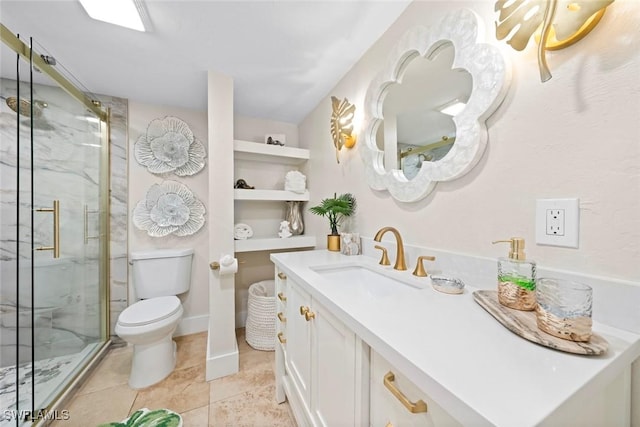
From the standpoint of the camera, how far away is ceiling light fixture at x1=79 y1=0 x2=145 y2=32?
1055 millimetres

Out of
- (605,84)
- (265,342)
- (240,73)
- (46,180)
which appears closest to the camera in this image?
(605,84)

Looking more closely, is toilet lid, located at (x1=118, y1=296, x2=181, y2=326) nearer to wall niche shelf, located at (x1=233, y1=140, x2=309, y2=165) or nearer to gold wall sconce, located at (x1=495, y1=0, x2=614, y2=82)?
wall niche shelf, located at (x1=233, y1=140, x2=309, y2=165)

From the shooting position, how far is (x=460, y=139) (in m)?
0.84

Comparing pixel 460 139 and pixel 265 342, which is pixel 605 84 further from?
pixel 265 342

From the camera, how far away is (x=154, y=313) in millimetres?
1517

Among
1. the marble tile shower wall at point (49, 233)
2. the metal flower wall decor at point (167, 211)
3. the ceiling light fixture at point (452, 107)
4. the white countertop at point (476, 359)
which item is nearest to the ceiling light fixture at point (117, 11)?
the marble tile shower wall at point (49, 233)

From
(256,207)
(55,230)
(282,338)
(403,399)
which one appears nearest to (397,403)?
(403,399)

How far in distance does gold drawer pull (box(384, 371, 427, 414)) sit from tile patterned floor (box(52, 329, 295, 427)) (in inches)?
42.3

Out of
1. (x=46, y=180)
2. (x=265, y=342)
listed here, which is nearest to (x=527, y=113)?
(x=265, y=342)

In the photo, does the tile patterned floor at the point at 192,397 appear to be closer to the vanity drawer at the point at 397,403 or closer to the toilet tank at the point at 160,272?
the toilet tank at the point at 160,272

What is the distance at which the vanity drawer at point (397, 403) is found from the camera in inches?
15.5

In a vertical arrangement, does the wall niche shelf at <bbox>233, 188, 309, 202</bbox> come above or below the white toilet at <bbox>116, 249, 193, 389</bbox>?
above

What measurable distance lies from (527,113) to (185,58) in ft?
5.93

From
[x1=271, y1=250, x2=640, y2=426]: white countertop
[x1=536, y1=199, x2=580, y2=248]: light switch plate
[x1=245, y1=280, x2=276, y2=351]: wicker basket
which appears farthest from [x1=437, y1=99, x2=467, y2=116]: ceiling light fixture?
[x1=245, y1=280, x2=276, y2=351]: wicker basket
